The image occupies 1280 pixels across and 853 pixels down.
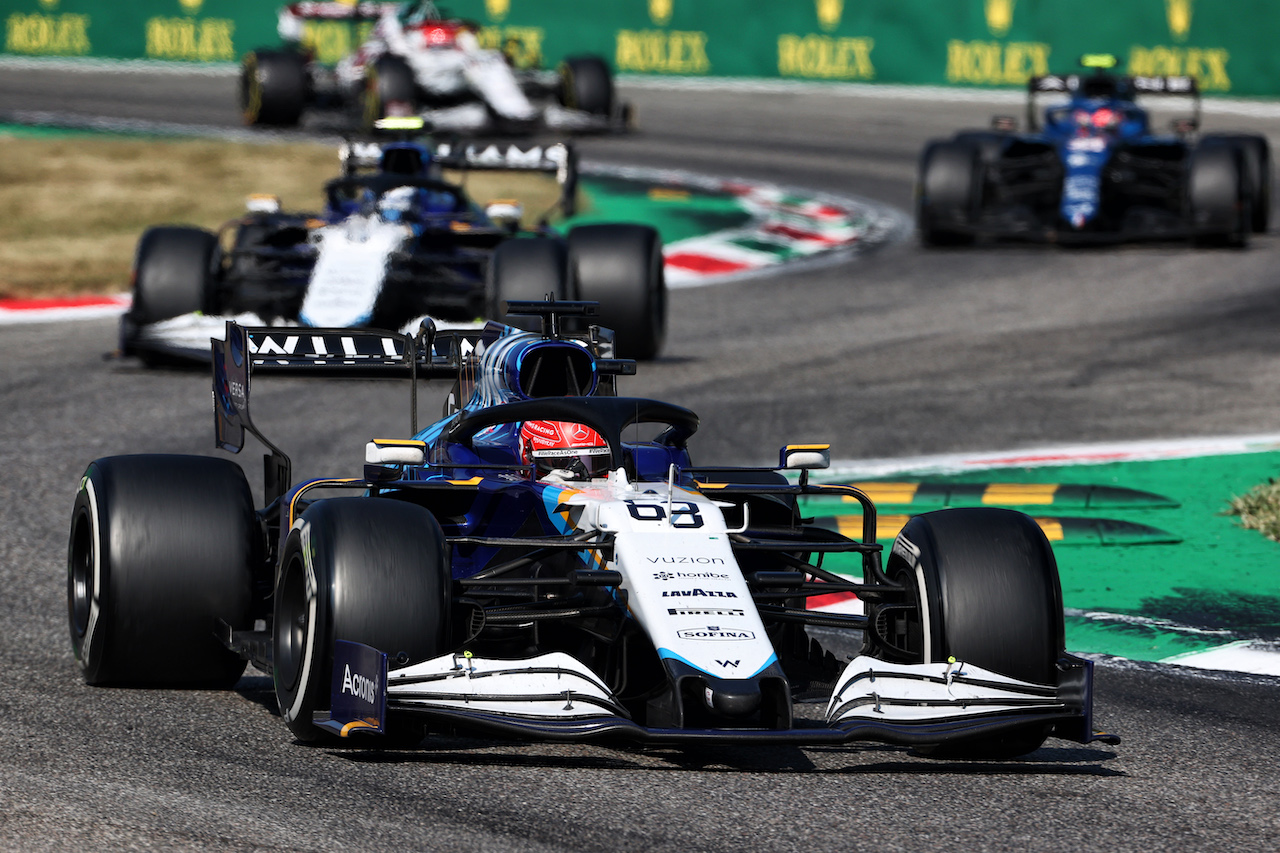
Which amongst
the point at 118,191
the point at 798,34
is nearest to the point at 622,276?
the point at 118,191

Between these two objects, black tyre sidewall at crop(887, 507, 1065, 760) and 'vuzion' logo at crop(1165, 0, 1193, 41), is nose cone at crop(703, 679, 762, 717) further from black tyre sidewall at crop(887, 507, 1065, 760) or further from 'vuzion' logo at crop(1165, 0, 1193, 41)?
'vuzion' logo at crop(1165, 0, 1193, 41)

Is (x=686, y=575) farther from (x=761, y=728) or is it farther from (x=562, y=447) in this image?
(x=562, y=447)

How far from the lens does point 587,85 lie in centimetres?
2764

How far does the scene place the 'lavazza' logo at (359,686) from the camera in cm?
569

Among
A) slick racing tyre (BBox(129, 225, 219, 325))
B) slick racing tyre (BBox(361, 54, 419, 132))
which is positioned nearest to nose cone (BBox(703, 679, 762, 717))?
slick racing tyre (BBox(129, 225, 219, 325))

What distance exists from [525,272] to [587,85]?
1456 centimetres

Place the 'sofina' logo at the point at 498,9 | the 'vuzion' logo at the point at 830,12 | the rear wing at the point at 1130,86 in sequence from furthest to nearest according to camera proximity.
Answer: the 'sofina' logo at the point at 498,9
the 'vuzion' logo at the point at 830,12
the rear wing at the point at 1130,86

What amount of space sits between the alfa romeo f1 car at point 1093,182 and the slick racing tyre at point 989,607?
13.5 meters

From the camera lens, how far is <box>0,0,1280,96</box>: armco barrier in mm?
29000

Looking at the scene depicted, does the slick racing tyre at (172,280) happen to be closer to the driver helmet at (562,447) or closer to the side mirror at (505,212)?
the side mirror at (505,212)

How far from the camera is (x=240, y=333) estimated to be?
7680 millimetres

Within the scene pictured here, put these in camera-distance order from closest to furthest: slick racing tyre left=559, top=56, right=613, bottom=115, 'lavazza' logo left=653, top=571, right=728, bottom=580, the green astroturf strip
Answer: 'lavazza' logo left=653, top=571, right=728, bottom=580 → the green astroturf strip → slick racing tyre left=559, top=56, right=613, bottom=115

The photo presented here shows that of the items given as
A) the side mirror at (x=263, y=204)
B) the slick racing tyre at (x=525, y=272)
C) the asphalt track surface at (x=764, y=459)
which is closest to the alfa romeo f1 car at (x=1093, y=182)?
the asphalt track surface at (x=764, y=459)

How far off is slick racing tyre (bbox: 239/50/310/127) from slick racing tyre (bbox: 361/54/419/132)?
4.78ft
